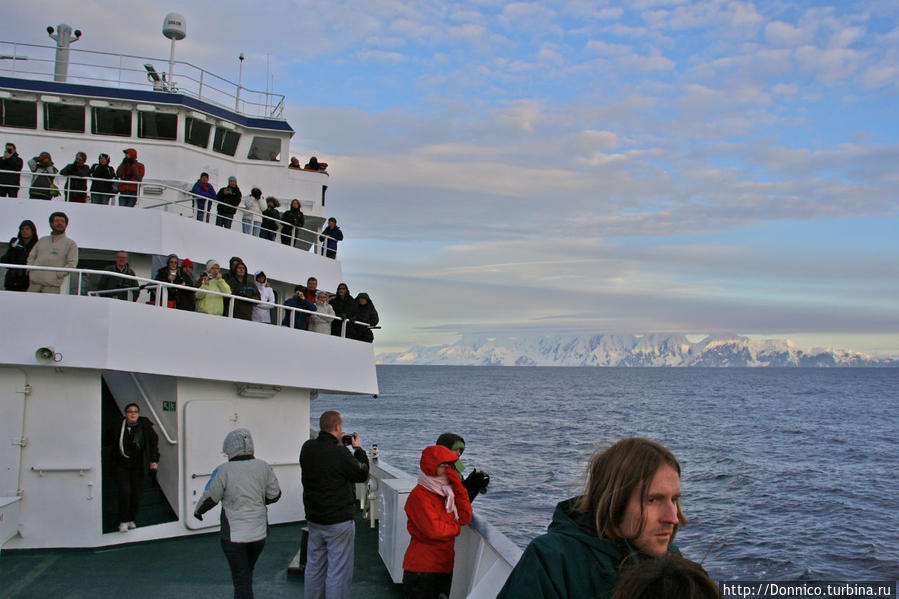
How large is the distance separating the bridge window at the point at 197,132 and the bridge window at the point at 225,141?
0.19 m

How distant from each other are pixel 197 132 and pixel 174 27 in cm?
320

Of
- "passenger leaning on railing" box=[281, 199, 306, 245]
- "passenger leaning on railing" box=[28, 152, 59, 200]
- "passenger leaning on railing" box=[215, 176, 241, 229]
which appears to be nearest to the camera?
"passenger leaning on railing" box=[28, 152, 59, 200]

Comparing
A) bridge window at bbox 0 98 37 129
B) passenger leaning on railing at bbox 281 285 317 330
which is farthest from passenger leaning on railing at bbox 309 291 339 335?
bridge window at bbox 0 98 37 129

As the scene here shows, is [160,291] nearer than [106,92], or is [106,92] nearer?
[160,291]

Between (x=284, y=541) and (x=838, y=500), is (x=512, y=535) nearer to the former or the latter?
(x=284, y=541)

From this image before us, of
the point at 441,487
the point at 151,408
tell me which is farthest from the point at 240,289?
the point at 441,487

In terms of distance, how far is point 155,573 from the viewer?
773 cm

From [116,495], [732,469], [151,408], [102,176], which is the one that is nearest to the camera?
[151,408]

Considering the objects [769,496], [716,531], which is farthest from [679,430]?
[716,531]

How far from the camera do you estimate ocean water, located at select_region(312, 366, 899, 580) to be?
1716cm

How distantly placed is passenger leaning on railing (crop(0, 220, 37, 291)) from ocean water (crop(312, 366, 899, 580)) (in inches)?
318

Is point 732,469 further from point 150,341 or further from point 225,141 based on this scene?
point 150,341

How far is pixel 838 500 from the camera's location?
23.7 meters

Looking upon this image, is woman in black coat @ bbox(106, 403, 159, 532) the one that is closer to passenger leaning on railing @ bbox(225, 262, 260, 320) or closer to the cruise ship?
the cruise ship
